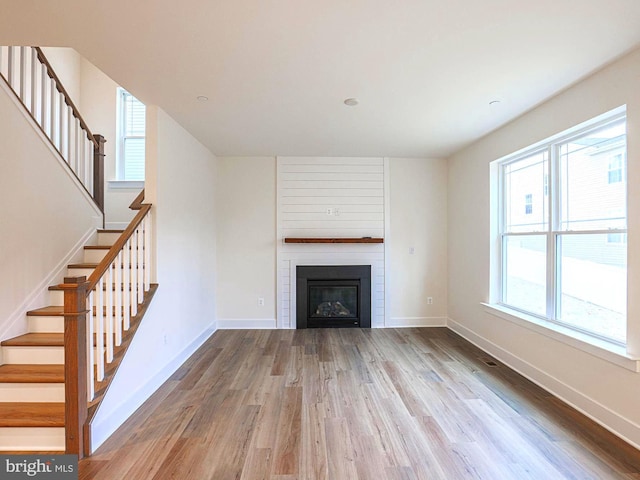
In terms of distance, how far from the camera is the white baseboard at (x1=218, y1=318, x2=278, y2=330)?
4570mm

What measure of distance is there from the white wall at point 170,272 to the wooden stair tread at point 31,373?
363mm

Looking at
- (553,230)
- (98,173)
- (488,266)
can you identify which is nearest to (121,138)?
(98,173)

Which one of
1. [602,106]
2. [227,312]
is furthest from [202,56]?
[227,312]

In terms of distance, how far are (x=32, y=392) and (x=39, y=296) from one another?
3.09 ft

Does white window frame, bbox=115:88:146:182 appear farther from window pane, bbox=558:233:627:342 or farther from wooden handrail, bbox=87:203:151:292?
window pane, bbox=558:233:627:342

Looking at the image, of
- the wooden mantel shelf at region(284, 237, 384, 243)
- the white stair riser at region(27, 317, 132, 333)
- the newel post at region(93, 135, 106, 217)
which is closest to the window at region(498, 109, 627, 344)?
the wooden mantel shelf at region(284, 237, 384, 243)

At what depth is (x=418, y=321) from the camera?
468cm

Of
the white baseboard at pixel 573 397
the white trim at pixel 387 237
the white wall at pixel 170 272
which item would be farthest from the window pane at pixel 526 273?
the white wall at pixel 170 272

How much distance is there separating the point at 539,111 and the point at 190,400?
3.96 m

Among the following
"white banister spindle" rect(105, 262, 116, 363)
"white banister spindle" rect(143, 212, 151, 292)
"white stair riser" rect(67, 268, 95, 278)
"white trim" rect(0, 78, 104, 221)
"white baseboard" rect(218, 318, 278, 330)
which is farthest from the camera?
"white baseboard" rect(218, 318, 278, 330)

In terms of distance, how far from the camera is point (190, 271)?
140 inches

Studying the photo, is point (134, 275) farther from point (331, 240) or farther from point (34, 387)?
point (331, 240)

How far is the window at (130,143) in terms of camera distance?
4.68 meters

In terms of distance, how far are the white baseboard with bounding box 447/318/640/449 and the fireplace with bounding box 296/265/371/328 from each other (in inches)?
65.8
